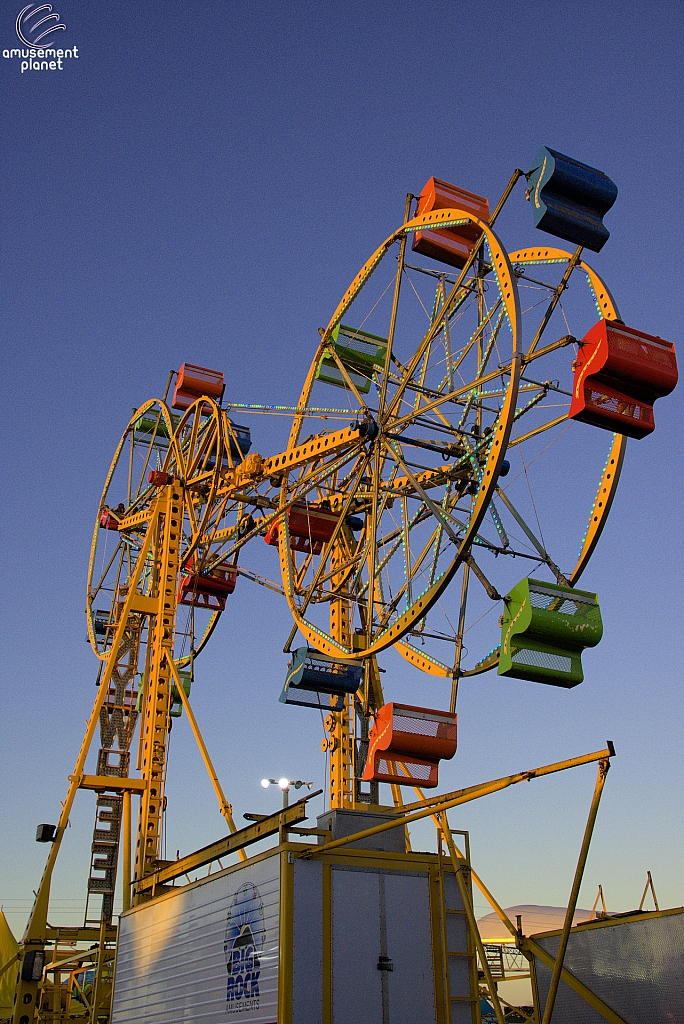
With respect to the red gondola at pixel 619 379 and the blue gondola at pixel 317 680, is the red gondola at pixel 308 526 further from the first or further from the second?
the red gondola at pixel 619 379

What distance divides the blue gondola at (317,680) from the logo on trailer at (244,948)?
6.85 meters

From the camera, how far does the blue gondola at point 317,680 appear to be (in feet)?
63.5

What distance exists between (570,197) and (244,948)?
1198cm

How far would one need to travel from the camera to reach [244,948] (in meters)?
12.2

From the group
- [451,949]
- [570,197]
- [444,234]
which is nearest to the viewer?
[451,949]

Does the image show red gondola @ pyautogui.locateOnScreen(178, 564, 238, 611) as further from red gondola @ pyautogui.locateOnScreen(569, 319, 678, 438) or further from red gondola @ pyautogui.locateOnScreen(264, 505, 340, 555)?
red gondola @ pyautogui.locateOnScreen(569, 319, 678, 438)

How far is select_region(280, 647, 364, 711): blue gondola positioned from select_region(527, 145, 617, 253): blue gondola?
8922mm

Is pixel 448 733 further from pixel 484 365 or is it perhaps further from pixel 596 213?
pixel 596 213

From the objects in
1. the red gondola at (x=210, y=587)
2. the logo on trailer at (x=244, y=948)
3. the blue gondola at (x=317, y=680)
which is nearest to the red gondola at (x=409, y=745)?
the blue gondola at (x=317, y=680)

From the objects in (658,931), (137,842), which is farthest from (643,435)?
(137,842)

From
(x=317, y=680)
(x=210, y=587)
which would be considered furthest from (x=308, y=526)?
(x=210, y=587)

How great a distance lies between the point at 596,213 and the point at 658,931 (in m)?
10.8

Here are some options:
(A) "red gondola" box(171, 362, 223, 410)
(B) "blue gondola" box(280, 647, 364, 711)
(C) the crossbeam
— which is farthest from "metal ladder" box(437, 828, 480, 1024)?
(A) "red gondola" box(171, 362, 223, 410)

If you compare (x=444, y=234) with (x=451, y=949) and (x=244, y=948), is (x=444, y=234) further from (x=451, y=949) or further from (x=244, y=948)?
(x=244, y=948)
